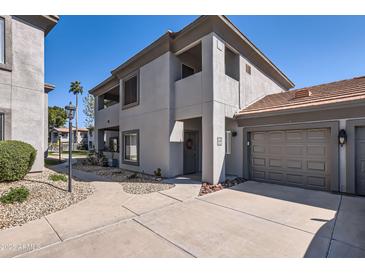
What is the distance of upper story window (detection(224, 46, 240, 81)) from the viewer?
9.17 metres

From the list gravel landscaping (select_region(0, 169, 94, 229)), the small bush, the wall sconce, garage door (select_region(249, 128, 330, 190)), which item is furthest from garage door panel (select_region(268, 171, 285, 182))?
gravel landscaping (select_region(0, 169, 94, 229))

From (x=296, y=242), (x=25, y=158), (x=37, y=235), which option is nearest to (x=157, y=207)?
(x=37, y=235)

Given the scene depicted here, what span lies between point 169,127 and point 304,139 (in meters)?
5.71

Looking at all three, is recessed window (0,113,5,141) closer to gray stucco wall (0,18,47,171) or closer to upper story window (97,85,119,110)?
gray stucco wall (0,18,47,171)

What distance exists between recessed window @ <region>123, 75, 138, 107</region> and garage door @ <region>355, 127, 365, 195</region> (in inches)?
396

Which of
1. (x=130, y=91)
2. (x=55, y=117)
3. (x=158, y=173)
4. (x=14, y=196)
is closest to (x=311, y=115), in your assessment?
(x=158, y=173)

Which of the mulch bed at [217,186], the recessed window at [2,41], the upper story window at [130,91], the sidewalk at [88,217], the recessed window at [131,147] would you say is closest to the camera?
the sidewalk at [88,217]

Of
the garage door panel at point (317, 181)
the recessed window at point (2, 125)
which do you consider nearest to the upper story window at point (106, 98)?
the recessed window at point (2, 125)

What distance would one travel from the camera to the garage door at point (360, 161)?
608 cm

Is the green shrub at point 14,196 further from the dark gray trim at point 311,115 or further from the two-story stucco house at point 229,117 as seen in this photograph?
the dark gray trim at point 311,115

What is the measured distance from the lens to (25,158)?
6.82 m

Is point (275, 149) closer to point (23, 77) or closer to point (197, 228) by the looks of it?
point (197, 228)

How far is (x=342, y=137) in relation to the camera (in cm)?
624

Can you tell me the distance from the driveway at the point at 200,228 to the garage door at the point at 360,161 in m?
0.58
